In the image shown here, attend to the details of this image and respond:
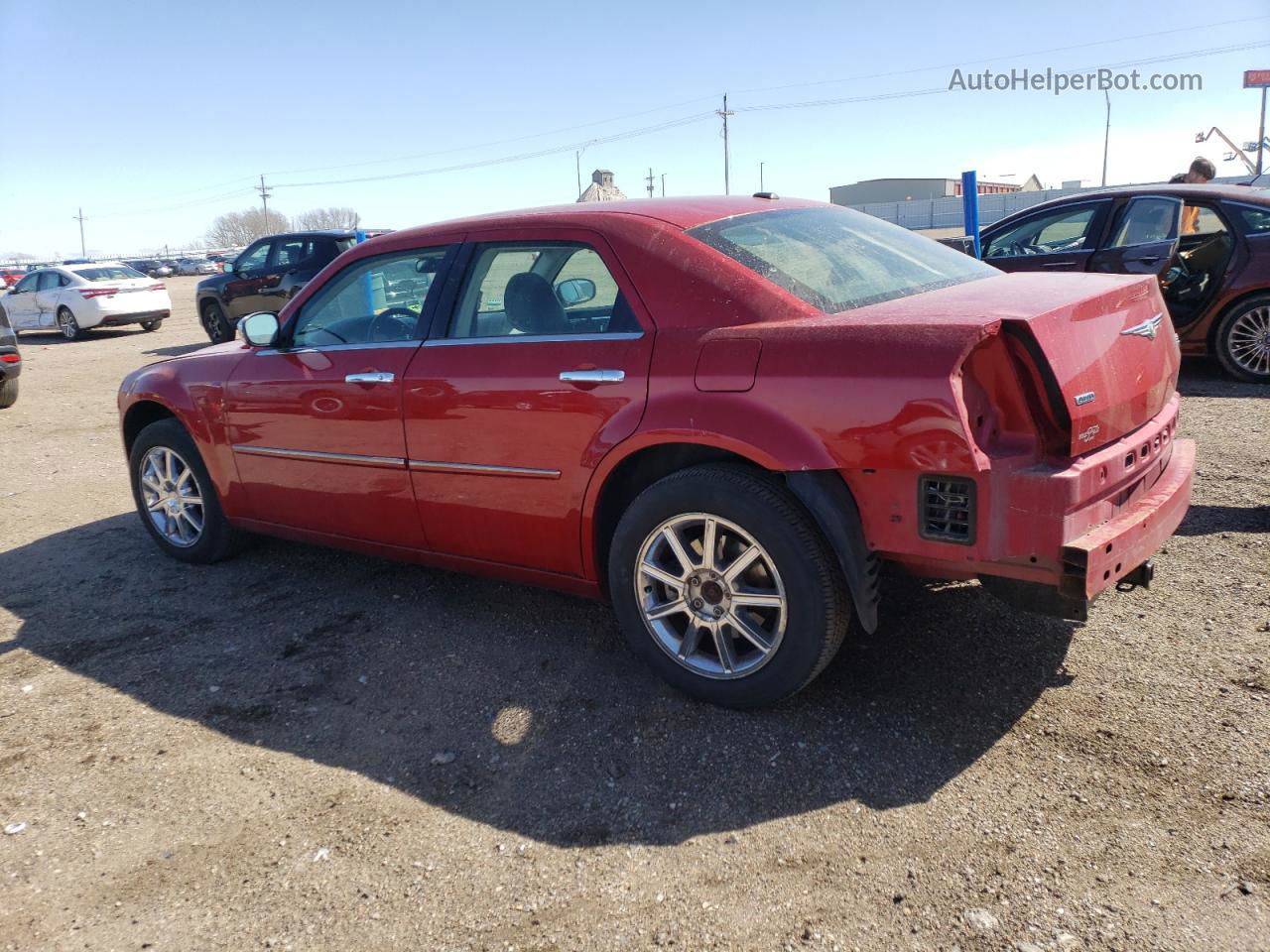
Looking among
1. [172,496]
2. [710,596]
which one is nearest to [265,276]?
[172,496]

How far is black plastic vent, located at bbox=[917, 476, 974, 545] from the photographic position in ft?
8.76

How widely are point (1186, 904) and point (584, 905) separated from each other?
4.70ft

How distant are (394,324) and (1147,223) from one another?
6.79 meters

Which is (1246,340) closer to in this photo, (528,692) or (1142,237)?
(1142,237)

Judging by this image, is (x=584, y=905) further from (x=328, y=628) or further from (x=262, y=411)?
(x=262, y=411)

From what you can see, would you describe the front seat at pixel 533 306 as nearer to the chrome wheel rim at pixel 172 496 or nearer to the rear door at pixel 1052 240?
the chrome wheel rim at pixel 172 496

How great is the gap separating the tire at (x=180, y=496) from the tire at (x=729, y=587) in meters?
2.63

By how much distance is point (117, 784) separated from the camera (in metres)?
3.08

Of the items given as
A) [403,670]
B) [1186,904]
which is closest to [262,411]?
[403,670]

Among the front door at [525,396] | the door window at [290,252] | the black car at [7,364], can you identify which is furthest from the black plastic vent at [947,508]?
the door window at [290,252]

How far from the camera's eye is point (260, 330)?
438 centimetres

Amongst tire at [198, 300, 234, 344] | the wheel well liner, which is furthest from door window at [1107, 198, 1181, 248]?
tire at [198, 300, 234, 344]

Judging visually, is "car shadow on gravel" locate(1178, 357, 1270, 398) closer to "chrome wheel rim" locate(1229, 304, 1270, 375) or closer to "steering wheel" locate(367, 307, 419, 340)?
"chrome wheel rim" locate(1229, 304, 1270, 375)

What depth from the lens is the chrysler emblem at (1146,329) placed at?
3.03 metres
